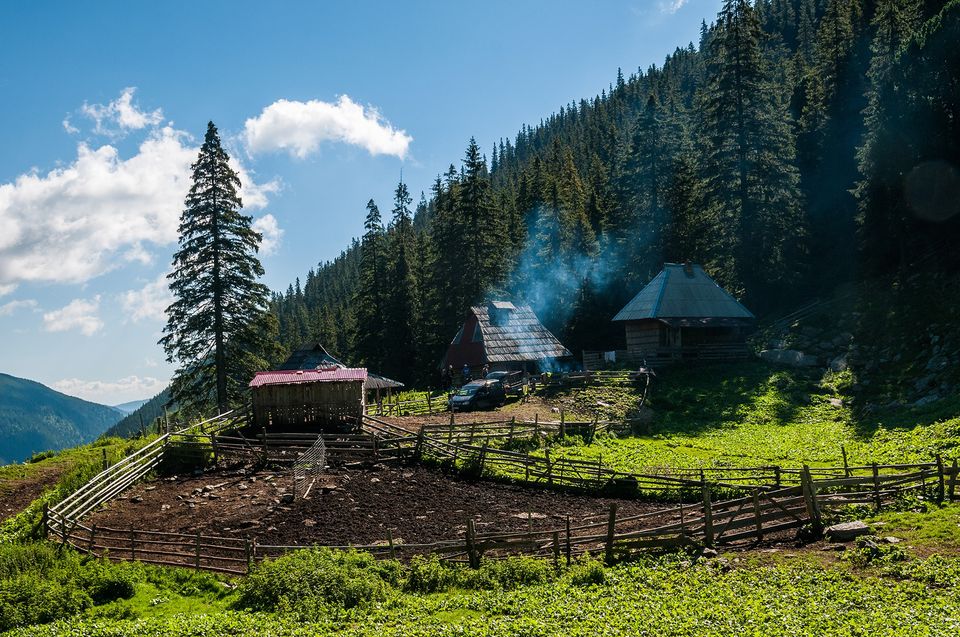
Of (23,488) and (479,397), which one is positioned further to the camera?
(479,397)

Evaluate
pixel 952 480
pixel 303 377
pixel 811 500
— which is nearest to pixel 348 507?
pixel 303 377

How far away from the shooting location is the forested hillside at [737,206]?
125ft

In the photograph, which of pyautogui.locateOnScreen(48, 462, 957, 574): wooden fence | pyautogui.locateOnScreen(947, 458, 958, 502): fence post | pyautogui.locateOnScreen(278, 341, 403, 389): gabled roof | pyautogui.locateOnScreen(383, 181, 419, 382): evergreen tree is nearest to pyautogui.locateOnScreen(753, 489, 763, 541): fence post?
pyautogui.locateOnScreen(48, 462, 957, 574): wooden fence

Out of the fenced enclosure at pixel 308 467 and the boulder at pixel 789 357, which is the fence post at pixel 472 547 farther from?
the boulder at pixel 789 357

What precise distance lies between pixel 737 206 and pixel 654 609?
40.9 metres

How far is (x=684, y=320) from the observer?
1660 inches

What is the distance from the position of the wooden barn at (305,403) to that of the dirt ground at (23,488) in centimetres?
853

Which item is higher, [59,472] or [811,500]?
[811,500]

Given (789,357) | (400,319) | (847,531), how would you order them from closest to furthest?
(847,531), (789,357), (400,319)

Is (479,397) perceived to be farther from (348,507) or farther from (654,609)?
(654,609)

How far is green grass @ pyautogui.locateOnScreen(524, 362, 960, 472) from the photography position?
23703mm

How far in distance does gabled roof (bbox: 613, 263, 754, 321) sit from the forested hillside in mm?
4125

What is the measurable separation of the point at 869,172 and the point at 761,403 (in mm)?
17400

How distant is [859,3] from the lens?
70.4 metres
